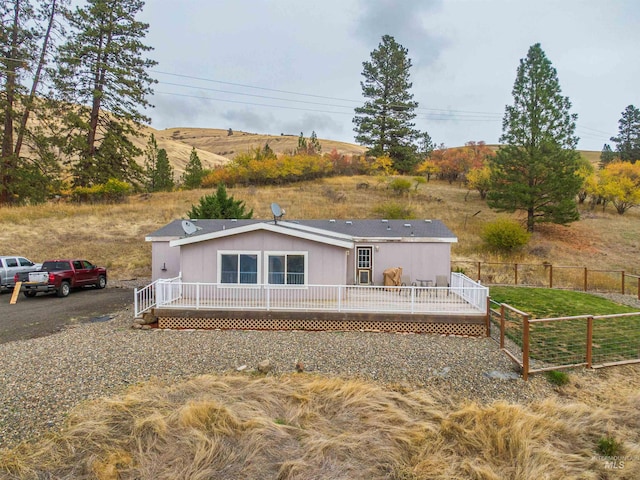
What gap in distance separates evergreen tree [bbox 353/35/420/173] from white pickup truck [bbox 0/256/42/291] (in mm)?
40764

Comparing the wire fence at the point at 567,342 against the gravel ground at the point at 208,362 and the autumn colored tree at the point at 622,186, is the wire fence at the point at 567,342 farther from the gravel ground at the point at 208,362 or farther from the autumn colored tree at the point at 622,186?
the autumn colored tree at the point at 622,186

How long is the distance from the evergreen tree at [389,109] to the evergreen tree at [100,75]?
89.8 feet

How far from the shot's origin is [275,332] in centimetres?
978

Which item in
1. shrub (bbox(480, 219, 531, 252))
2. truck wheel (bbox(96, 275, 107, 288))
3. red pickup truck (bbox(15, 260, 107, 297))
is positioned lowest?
truck wheel (bbox(96, 275, 107, 288))

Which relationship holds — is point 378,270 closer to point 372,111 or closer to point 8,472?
point 8,472

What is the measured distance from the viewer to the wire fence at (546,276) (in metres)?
17.7

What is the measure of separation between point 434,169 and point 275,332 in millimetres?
45780

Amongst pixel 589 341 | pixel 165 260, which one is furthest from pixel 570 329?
pixel 165 260

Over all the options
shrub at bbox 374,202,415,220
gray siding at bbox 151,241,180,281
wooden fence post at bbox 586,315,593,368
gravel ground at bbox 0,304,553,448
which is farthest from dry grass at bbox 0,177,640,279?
wooden fence post at bbox 586,315,593,368

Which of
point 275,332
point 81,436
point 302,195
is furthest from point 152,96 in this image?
point 81,436

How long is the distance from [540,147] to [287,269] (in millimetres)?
23582

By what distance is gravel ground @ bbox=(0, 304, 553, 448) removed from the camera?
232 inches

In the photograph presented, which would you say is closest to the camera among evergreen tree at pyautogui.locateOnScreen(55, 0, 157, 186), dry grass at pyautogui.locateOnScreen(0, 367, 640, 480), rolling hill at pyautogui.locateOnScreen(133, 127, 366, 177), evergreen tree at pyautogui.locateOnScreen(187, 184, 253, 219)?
dry grass at pyautogui.locateOnScreen(0, 367, 640, 480)

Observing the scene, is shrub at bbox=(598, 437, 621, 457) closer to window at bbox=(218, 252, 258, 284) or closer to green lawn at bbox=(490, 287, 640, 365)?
green lawn at bbox=(490, 287, 640, 365)
